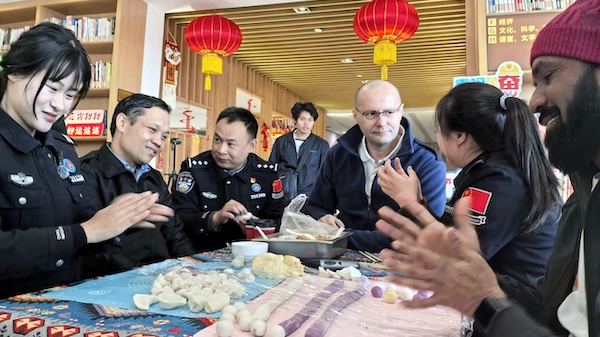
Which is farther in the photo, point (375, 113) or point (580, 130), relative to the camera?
point (375, 113)

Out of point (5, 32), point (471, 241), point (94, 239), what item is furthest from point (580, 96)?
point (5, 32)

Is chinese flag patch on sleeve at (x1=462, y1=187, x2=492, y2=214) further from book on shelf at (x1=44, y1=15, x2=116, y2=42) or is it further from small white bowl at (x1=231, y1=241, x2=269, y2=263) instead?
book on shelf at (x1=44, y1=15, x2=116, y2=42)

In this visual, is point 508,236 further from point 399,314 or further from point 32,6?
point 32,6

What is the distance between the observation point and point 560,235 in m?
0.85

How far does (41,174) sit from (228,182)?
44.9 inches

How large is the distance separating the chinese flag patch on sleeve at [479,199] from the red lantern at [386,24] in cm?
256

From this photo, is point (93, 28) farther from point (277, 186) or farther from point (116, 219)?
point (116, 219)

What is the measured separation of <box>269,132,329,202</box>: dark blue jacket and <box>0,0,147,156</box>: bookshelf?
1.71m

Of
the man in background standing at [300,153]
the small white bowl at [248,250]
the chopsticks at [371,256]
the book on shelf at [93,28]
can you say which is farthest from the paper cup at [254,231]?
the book on shelf at [93,28]

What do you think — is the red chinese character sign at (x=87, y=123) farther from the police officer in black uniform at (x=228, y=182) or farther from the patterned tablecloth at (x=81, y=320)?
the patterned tablecloth at (x=81, y=320)

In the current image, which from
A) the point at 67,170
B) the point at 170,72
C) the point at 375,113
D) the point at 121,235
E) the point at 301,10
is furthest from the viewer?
the point at 170,72

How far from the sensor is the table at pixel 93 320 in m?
0.74

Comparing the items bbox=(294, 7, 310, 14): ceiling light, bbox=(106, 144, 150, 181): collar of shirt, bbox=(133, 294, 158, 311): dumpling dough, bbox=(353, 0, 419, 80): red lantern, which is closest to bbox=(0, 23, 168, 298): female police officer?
bbox=(133, 294, 158, 311): dumpling dough

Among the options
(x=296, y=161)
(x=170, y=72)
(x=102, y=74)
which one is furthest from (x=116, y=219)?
(x=170, y=72)
